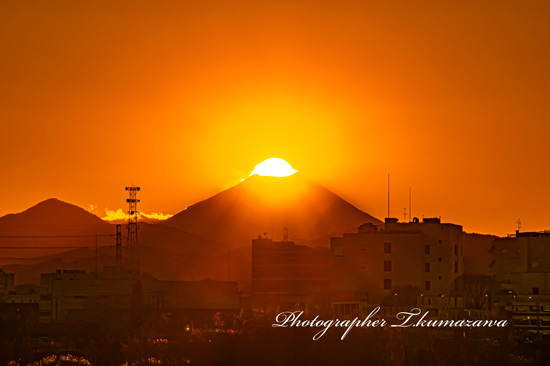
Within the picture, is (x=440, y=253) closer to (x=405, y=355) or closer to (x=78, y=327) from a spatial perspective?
(x=78, y=327)

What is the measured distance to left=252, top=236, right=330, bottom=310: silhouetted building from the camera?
416ft

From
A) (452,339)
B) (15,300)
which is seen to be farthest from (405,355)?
(15,300)

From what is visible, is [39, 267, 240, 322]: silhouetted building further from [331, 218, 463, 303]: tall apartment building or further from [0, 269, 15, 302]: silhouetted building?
[331, 218, 463, 303]: tall apartment building

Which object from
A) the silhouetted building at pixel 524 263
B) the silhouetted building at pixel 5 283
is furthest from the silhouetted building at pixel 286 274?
the silhouetted building at pixel 5 283

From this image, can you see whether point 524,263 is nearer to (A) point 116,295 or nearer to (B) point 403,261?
(B) point 403,261

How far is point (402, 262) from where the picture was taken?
123 meters

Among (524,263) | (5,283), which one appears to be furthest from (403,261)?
(5,283)

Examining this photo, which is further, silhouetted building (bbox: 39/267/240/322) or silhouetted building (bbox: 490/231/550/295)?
silhouetted building (bbox: 39/267/240/322)

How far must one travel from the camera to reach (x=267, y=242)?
133750 mm

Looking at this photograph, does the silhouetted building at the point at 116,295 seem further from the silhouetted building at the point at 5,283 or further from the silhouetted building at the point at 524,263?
the silhouetted building at the point at 524,263

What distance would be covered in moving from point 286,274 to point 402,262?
14.4m

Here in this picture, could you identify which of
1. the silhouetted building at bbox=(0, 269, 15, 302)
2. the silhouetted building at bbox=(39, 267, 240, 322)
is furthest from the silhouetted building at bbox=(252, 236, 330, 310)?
the silhouetted building at bbox=(0, 269, 15, 302)

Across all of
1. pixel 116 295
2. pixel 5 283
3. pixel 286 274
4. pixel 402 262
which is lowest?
pixel 116 295

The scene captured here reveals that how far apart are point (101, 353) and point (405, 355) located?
23.1 m
